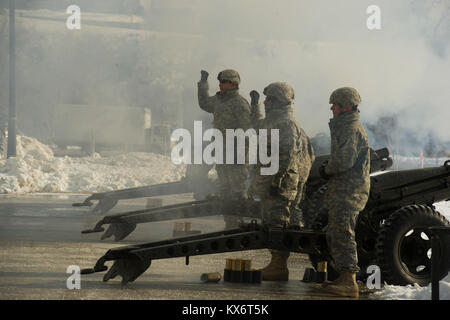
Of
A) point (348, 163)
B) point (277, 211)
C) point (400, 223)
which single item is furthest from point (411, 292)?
point (277, 211)

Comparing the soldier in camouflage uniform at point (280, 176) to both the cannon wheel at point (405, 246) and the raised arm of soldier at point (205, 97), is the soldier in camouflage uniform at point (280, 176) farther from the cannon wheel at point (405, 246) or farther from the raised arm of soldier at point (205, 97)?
the raised arm of soldier at point (205, 97)

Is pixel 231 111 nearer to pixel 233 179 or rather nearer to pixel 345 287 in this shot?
pixel 233 179

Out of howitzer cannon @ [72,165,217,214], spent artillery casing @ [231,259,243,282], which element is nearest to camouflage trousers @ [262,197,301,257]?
spent artillery casing @ [231,259,243,282]

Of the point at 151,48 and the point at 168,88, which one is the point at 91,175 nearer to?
the point at 151,48

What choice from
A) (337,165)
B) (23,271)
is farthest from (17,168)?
(337,165)

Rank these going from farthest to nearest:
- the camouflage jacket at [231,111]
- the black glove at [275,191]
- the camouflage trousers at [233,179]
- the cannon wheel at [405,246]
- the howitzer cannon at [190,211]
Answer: the camouflage trousers at [233,179], the camouflage jacket at [231,111], the howitzer cannon at [190,211], the black glove at [275,191], the cannon wheel at [405,246]

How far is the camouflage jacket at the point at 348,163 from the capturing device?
6891 millimetres

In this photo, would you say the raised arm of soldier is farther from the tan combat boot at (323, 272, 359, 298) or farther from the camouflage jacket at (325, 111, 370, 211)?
the tan combat boot at (323, 272, 359, 298)

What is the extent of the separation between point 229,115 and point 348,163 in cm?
356

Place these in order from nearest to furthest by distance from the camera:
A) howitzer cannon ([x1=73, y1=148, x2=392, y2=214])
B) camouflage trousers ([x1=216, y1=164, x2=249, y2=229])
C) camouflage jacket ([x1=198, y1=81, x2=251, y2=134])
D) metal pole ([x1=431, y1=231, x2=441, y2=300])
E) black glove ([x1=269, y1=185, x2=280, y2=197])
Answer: metal pole ([x1=431, y1=231, x2=441, y2=300]), black glove ([x1=269, y1=185, x2=280, y2=197]), camouflage jacket ([x1=198, y1=81, x2=251, y2=134]), camouflage trousers ([x1=216, y1=164, x2=249, y2=229]), howitzer cannon ([x1=73, y1=148, x2=392, y2=214])

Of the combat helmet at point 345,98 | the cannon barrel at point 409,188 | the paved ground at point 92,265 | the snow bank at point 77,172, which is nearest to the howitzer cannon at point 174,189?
the paved ground at point 92,265

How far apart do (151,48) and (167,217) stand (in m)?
19.4

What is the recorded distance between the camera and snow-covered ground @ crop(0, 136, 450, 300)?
20.6m

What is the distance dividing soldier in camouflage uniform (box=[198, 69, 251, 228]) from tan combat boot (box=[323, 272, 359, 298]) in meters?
3.33
